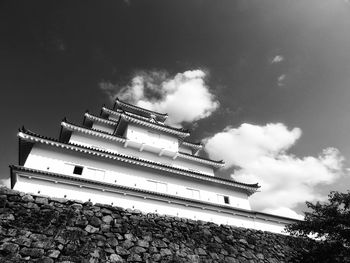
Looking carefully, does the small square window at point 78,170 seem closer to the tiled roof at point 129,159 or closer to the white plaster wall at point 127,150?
the tiled roof at point 129,159

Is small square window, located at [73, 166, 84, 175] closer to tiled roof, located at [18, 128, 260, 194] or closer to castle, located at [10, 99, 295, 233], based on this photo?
castle, located at [10, 99, 295, 233]

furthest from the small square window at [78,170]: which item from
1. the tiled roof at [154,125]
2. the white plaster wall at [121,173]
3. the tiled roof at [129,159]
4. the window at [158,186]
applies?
the tiled roof at [154,125]

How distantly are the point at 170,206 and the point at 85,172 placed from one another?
21.6 ft

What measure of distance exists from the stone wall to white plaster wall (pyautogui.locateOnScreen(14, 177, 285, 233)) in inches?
191

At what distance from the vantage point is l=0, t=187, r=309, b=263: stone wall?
225 inches

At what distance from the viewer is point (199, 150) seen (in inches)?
1156

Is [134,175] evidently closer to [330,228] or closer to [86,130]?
[86,130]

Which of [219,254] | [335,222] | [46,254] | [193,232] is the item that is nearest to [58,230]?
[46,254]

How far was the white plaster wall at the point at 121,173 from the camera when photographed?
16.0 meters

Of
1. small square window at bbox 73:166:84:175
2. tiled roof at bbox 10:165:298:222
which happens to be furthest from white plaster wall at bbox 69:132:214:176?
tiled roof at bbox 10:165:298:222

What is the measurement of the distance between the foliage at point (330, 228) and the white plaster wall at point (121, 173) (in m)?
10.5

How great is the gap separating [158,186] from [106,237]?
12.1m

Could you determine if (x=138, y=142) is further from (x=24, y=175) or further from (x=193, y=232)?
(x=193, y=232)

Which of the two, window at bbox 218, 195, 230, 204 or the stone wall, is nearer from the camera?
the stone wall
